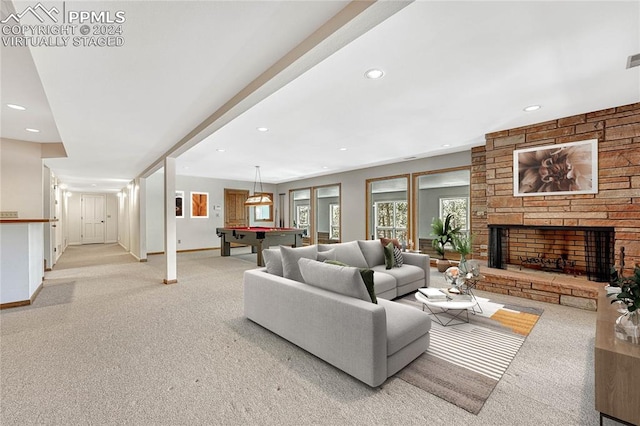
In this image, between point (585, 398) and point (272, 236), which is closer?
point (585, 398)

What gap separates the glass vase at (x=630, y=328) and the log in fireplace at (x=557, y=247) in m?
2.65

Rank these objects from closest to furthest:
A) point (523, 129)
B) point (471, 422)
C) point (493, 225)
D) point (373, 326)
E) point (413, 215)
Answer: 1. point (471, 422)
2. point (373, 326)
3. point (523, 129)
4. point (493, 225)
5. point (413, 215)

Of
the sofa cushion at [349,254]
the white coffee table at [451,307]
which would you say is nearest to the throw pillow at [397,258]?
the sofa cushion at [349,254]

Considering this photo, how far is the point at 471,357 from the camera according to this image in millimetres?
2365

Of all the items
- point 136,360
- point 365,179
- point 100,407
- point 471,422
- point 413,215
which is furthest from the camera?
point 365,179

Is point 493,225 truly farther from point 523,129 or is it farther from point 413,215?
point 413,215

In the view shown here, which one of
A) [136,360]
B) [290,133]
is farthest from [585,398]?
[290,133]

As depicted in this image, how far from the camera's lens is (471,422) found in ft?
5.39

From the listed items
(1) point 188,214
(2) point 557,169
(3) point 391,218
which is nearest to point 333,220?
(3) point 391,218

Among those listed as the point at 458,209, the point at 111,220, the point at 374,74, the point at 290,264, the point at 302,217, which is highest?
the point at 374,74

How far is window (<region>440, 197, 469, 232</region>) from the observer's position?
23.0 feet

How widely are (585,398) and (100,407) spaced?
3.18m

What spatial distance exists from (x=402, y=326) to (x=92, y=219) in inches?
556

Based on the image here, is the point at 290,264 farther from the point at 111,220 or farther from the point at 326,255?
the point at 111,220
